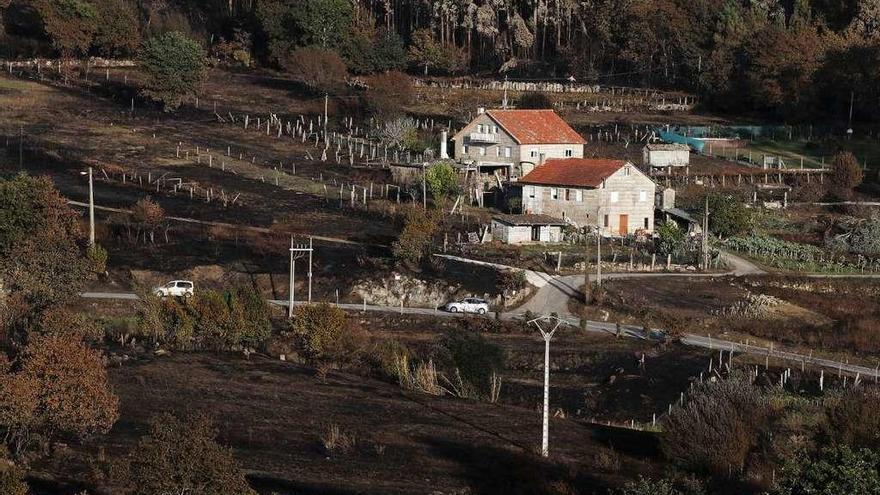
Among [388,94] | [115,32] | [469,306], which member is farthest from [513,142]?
[115,32]

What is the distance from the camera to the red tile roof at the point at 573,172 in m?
73.6

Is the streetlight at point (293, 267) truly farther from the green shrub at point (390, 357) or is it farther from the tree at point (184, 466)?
the tree at point (184, 466)

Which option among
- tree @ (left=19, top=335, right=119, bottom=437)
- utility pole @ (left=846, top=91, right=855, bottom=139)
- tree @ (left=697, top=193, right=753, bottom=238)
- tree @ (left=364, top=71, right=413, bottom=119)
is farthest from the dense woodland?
tree @ (left=19, top=335, right=119, bottom=437)

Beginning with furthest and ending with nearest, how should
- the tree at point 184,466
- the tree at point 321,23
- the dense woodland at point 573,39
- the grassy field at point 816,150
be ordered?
1. the tree at point 321,23
2. the dense woodland at point 573,39
3. the grassy field at point 816,150
4. the tree at point 184,466

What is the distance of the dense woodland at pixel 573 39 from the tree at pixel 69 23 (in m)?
0.12

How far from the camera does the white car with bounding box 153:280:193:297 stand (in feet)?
185

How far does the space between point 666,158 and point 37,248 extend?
45571 millimetres

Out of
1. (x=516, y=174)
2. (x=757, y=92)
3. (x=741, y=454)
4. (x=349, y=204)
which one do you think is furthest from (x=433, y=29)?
(x=741, y=454)

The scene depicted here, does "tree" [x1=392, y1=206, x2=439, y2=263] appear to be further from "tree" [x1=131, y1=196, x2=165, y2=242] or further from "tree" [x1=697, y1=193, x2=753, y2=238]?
"tree" [x1=697, y1=193, x2=753, y2=238]

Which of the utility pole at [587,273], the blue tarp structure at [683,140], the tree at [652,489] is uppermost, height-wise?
the blue tarp structure at [683,140]

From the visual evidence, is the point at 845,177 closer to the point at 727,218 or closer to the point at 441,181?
the point at 727,218

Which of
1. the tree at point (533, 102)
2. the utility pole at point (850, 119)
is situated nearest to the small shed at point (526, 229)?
the tree at point (533, 102)

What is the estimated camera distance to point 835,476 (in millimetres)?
24859

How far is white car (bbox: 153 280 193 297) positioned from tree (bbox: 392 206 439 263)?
31.0 feet
